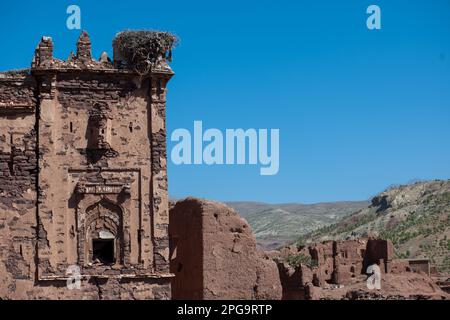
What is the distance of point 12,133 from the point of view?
84.2ft

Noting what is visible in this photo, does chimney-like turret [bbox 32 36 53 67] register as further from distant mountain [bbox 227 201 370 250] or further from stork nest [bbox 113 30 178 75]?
distant mountain [bbox 227 201 370 250]

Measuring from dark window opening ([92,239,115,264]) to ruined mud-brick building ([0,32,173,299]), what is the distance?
28 millimetres

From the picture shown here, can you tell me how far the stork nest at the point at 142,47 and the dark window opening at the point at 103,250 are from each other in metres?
4.44

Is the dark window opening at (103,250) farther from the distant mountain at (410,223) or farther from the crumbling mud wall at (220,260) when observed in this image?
the distant mountain at (410,223)

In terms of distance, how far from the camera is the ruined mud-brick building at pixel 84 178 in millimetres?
25391

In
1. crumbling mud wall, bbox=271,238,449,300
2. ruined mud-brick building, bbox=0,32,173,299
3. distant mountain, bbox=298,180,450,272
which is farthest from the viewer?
distant mountain, bbox=298,180,450,272

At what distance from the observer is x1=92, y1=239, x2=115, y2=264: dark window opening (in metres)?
26.0

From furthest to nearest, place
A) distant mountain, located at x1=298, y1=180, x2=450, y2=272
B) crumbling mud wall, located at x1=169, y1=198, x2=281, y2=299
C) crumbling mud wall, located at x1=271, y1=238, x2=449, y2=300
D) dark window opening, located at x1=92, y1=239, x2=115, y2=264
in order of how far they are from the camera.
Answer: distant mountain, located at x1=298, y1=180, x2=450, y2=272 < crumbling mud wall, located at x1=271, y1=238, x2=449, y2=300 < crumbling mud wall, located at x1=169, y1=198, x2=281, y2=299 < dark window opening, located at x1=92, y1=239, x2=115, y2=264

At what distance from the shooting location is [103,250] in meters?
26.1

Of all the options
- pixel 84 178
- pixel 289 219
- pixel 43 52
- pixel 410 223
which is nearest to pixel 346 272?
pixel 84 178

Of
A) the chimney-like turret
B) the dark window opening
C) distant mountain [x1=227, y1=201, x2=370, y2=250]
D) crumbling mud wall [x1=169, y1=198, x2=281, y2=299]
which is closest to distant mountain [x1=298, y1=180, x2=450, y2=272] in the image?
distant mountain [x1=227, y1=201, x2=370, y2=250]

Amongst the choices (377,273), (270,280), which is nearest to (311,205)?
(377,273)

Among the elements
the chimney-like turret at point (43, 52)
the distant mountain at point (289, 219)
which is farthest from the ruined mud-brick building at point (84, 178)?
the distant mountain at point (289, 219)
